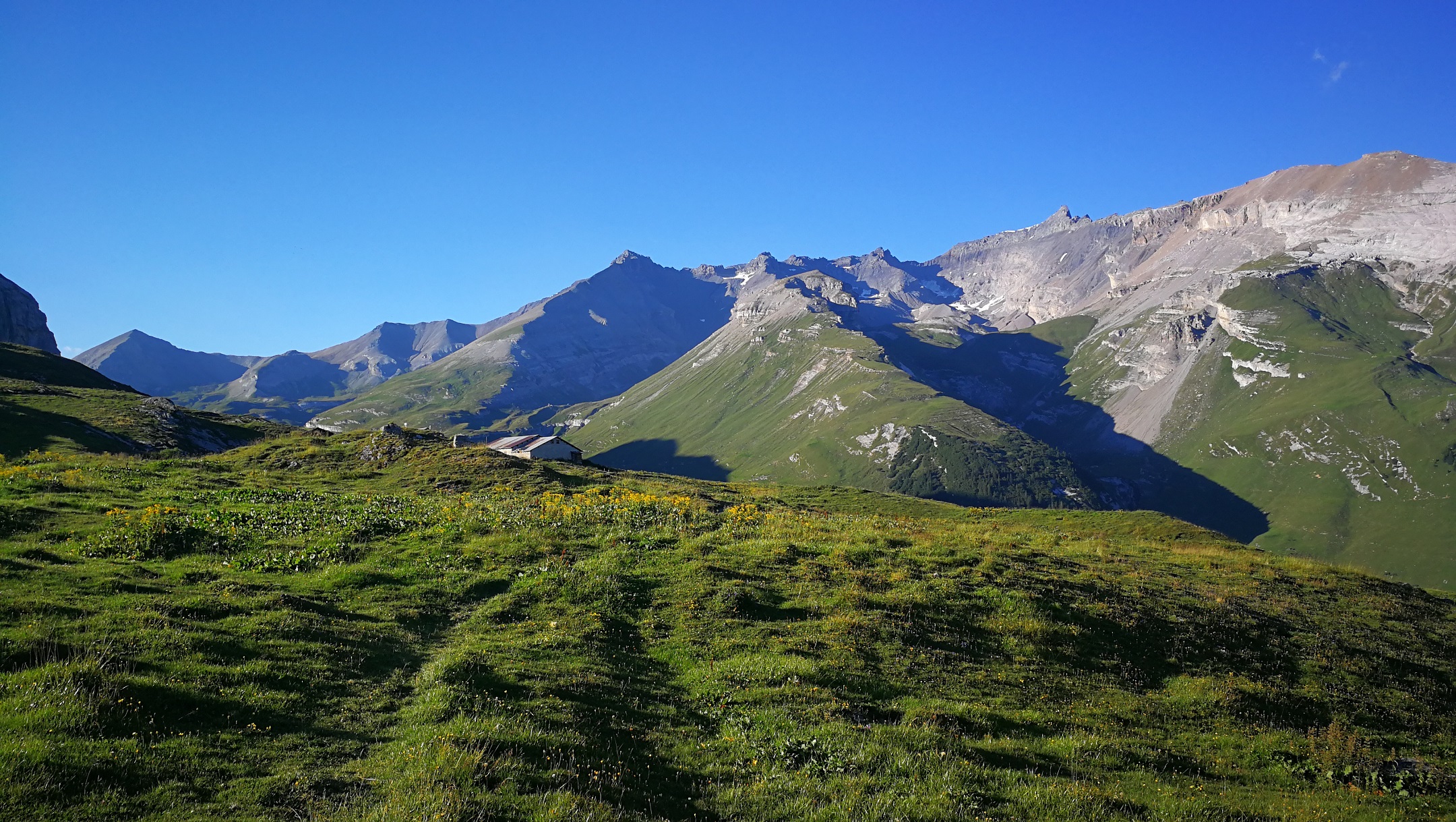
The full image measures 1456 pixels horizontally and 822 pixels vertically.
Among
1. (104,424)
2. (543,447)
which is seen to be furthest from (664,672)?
(543,447)

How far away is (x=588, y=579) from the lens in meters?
24.8

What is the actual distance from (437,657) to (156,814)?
8.07 meters

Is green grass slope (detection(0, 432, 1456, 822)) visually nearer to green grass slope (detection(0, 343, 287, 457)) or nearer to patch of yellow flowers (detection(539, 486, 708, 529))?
patch of yellow flowers (detection(539, 486, 708, 529))

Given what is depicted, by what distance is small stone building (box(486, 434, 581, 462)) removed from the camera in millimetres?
103000

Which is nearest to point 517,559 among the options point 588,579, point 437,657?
point 588,579

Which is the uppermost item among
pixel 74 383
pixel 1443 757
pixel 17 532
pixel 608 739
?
pixel 74 383

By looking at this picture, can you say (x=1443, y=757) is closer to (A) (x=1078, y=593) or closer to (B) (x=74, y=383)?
(A) (x=1078, y=593)

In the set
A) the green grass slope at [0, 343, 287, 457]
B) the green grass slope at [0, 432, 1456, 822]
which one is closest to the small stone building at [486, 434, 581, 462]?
the green grass slope at [0, 343, 287, 457]

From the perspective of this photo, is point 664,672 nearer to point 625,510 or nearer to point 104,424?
point 625,510

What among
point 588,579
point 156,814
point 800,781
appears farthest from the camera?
point 588,579

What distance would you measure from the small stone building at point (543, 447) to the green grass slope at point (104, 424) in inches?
1229

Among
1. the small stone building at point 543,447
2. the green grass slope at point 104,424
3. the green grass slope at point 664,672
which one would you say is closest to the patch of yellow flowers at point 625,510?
the green grass slope at point 664,672

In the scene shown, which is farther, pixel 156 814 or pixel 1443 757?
pixel 1443 757

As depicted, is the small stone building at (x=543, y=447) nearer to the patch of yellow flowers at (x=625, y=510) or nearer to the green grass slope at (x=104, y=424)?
the green grass slope at (x=104, y=424)
